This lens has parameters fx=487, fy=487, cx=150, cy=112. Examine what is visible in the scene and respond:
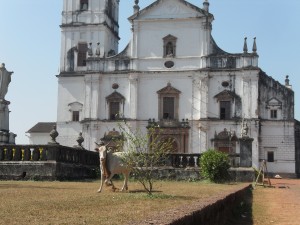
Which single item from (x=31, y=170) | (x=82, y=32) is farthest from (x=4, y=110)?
(x=82, y=32)

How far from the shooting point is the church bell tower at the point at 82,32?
135ft

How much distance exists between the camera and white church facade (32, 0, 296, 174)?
3781 cm

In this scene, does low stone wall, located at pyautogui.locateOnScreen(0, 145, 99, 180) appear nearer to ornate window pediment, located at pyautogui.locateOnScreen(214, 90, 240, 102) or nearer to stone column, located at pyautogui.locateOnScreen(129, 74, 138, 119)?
stone column, located at pyautogui.locateOnScreen(129, 74, 138, 119)

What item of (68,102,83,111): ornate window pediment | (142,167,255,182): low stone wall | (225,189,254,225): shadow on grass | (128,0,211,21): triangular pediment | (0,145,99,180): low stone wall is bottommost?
(225,189,254,225): shadow on grass

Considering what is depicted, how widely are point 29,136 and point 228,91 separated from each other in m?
25.4

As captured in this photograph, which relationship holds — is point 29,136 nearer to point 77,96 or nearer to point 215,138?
point 77,96

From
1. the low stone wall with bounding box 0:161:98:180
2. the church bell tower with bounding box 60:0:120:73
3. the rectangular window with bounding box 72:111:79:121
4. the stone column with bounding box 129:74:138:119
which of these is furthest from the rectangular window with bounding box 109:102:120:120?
the low stone wall with bounding box 0:161:98:180

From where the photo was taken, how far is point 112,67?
40.0 metres

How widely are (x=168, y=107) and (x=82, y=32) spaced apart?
33.0 feet

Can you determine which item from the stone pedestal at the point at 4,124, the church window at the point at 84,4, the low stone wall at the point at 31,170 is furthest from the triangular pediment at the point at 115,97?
the low stone wall at the point at 31,170

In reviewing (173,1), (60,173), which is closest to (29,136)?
(173,1)

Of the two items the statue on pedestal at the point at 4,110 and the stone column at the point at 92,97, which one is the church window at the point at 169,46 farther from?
the statue on pedestal at the point at 4,110

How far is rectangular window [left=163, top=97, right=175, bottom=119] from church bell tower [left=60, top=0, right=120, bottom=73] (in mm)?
6792

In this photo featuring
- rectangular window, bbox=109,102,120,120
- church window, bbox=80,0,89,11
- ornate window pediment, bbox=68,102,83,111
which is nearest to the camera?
rectangular window, bbox=109,102,120,120
